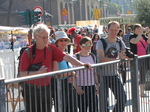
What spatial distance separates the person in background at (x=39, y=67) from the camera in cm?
429

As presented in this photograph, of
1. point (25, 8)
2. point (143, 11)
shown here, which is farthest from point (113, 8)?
point (143, 11)

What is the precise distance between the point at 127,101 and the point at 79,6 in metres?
97.3

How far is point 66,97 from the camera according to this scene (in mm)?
4660

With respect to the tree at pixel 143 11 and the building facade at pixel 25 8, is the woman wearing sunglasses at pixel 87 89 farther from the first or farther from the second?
the building facade at pixel 25 8

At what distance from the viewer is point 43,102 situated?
4.43 m

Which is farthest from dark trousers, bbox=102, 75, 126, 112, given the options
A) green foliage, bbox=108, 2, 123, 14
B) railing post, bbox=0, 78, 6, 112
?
green foliage, bbox=108, 2, 123, 14

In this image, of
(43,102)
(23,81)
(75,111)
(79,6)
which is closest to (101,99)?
(75,111)

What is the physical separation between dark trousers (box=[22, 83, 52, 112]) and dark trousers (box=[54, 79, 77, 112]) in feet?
0.32

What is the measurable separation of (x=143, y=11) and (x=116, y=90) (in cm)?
3415

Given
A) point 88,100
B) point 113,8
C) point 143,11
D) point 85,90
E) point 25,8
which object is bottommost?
point 88,100

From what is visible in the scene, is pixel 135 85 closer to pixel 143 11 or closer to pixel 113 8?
pixel 143 11

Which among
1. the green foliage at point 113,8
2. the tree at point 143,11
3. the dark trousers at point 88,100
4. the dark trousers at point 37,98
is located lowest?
the dark trousers at point 88,100

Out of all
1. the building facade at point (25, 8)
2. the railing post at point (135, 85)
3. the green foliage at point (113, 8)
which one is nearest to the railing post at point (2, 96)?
the railing post at point (135, 85)

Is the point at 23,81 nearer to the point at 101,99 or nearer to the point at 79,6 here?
the point at 101,99
